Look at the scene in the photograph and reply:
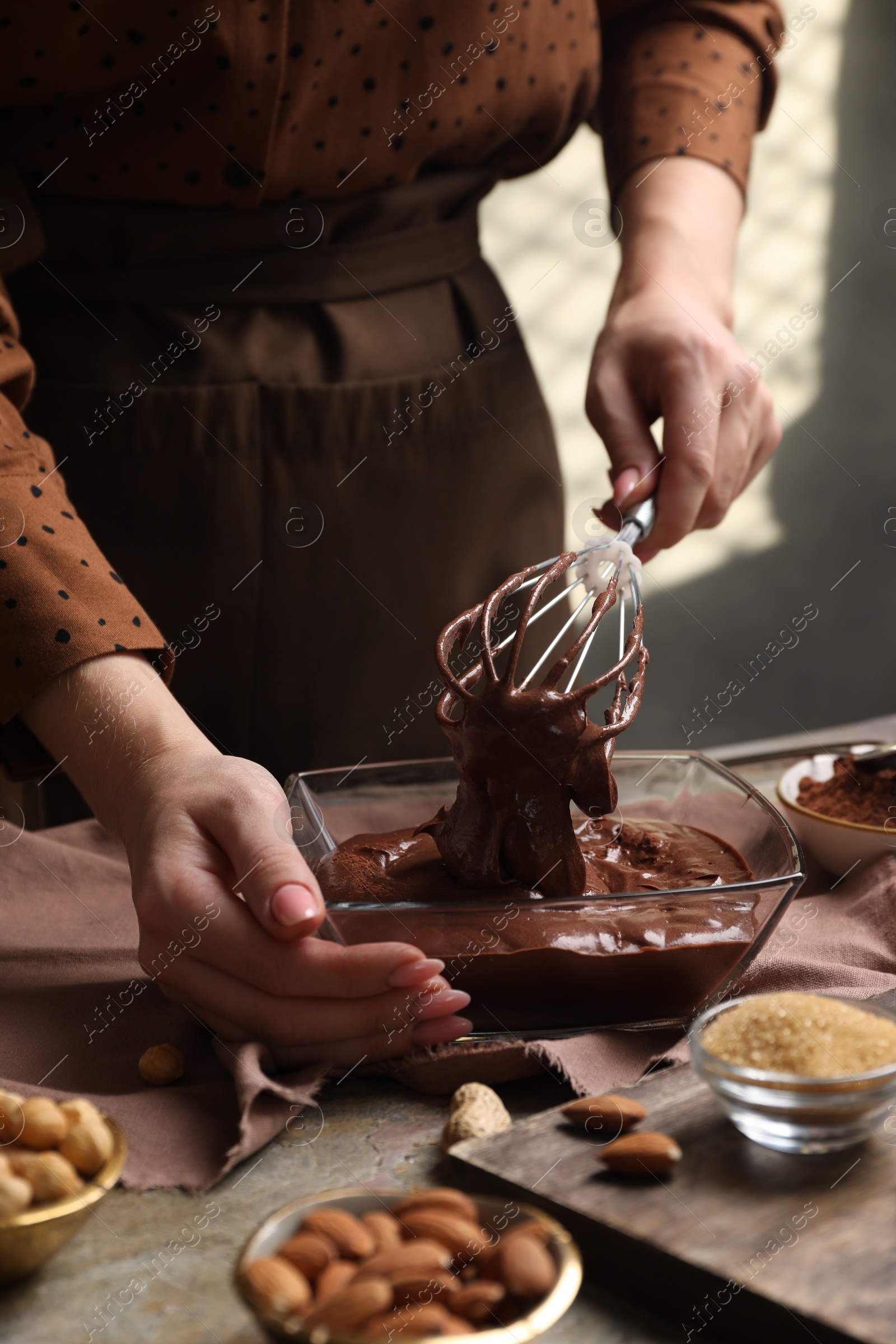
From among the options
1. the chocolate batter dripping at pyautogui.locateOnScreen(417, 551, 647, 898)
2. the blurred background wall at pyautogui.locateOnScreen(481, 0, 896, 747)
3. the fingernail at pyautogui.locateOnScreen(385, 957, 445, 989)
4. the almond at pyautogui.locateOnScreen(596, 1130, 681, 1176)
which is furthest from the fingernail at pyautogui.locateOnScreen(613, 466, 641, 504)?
the blurred background wall at pyautogui.locateOnScreen(481, 0, 896, 747)

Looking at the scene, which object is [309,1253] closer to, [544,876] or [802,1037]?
[802,1037]

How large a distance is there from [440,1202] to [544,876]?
1.18 ft

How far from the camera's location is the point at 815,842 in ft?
3.59

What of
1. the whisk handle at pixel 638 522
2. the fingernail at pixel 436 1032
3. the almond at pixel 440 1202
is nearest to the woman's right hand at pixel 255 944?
the fingernail at pixel 436 1032

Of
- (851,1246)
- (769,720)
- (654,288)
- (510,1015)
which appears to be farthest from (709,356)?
(769,720)

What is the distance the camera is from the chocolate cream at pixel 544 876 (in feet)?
2.66

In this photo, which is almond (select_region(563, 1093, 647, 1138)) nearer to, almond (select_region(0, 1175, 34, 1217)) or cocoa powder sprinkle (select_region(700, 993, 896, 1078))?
cocoa powder sprinkle (select_region(700, 993, 896, 1078))

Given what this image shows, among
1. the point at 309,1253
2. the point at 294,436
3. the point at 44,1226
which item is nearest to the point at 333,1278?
the point at 309,1253

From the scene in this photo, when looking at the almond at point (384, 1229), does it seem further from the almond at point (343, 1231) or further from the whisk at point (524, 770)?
the whisk at point (524, 770)

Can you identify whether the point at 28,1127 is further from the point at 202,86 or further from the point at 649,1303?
the point at 202,86

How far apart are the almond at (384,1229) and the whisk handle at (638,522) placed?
0.67m

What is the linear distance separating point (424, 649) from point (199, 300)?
44cm

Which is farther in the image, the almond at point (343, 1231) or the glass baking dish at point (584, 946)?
the glass baking dish at point (584, 946)

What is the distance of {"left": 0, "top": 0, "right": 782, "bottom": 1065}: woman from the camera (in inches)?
39.8
